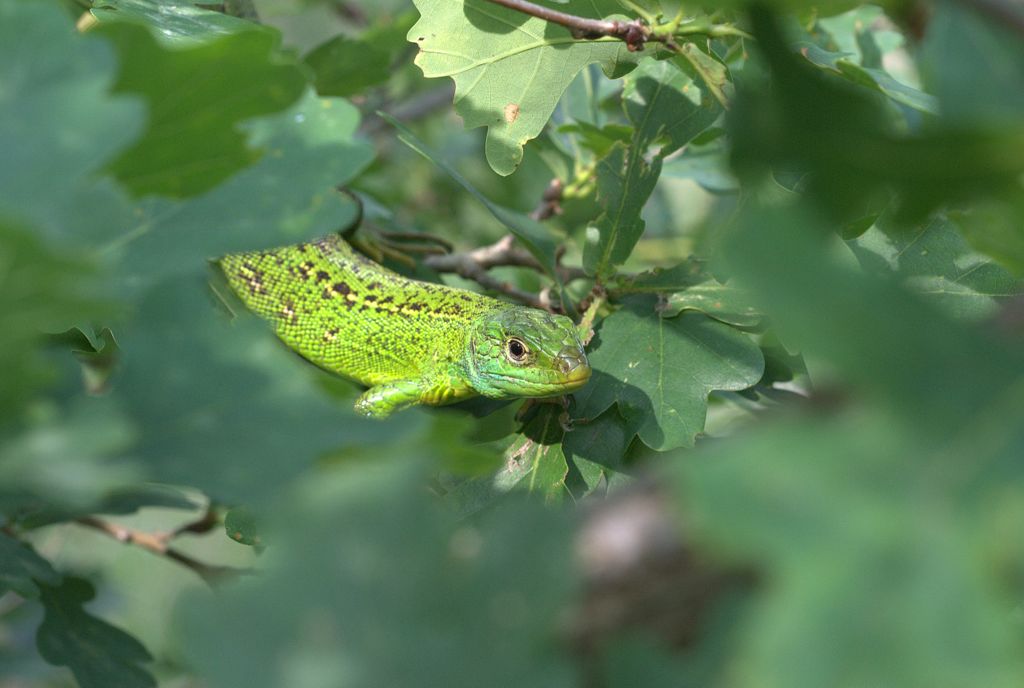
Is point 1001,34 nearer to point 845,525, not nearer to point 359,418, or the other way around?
point 845,525

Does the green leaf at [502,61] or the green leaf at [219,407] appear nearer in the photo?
the green leaf at [219,407]

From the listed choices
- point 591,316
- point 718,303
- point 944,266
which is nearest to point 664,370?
point 718,303

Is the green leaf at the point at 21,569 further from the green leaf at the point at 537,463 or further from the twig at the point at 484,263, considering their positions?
the twig at the point at 484,263

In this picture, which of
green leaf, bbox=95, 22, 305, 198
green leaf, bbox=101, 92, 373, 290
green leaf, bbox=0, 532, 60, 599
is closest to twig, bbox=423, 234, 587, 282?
green leaf, bbox=0, 532, 60, 599

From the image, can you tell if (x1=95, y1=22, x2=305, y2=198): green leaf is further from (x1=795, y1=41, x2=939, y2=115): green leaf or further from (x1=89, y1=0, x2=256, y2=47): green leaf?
(x1=795, y1=41, x2=939, y2=115): green leaf

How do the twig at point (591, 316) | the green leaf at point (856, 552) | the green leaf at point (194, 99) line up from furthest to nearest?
1. the twig at point (591, 316)
2. the green leaf at point (194, 99)
3. the green leaf at point (856, 552)

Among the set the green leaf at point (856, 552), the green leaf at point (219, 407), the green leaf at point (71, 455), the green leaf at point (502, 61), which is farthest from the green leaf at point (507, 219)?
the green leaf at point (856, 552)
